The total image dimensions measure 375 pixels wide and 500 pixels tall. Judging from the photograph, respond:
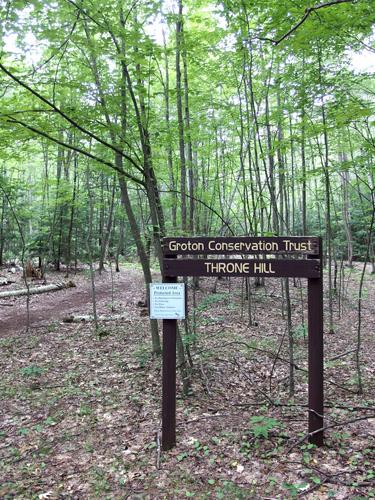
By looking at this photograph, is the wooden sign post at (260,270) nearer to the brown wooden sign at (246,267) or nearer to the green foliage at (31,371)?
the brown wooden sign at (246,267)

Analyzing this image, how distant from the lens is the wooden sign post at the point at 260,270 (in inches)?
143

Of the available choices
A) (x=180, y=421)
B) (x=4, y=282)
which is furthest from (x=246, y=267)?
(x=4, y=282)

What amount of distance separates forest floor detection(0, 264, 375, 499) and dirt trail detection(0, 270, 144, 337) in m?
1.12

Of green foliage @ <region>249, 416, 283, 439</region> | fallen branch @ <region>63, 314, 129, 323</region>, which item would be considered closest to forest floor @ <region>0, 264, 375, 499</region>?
green foliage @ <region>249, 416, 283, 439</region>

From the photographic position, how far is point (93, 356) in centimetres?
758

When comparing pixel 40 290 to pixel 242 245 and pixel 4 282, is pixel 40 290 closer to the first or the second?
pixel 4 282

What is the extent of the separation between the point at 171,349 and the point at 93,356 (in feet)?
14.1

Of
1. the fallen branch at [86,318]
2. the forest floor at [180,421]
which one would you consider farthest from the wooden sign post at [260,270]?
the fallen branch at [86,318]

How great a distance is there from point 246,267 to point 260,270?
6.0 inches

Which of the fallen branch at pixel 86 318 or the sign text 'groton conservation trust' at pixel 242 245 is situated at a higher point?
the sign text 'groton conservation trust' at pixel 242 245

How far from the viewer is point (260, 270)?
3.73 metres

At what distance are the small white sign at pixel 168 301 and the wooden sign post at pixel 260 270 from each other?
0.27 feet

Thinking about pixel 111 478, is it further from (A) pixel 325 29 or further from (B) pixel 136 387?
(A) pixel 325 29

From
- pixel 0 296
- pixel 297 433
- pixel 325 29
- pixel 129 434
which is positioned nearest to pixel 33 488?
pixel 129 434
